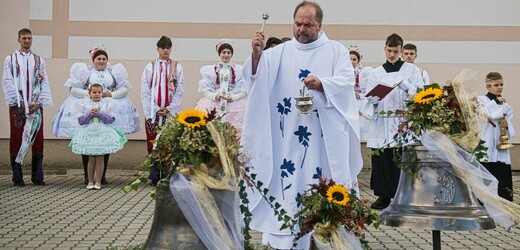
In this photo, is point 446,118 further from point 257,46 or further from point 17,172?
point 17,172

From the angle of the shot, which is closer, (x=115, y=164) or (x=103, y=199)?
(x=103, y=199)

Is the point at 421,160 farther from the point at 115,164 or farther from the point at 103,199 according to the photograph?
the point at 115,164

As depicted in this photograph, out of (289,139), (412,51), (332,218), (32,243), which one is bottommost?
(32,243)

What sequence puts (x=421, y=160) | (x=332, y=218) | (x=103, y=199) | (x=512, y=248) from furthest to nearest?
(x=103, y=199) → (x=512, y=248) → (x=421, y=160) → (x=332, y=218)

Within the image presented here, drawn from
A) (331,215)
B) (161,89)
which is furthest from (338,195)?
(161,89)

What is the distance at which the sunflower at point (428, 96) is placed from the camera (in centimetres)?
704

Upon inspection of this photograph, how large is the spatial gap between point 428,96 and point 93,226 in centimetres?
393

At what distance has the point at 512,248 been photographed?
8.17 meters

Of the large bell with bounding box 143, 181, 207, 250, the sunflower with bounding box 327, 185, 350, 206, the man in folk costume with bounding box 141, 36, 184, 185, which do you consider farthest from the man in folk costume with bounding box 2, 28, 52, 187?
the large bell with bounding box 143, 181, 207, 250

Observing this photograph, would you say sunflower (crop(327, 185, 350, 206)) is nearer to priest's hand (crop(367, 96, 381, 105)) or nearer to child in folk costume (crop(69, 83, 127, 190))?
priest's hand (crop(367, 96, 381, 105))

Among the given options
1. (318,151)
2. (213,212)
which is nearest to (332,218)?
(213,212)

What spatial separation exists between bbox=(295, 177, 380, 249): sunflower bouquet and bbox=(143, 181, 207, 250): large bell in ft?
3.66

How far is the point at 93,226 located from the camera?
365 inches

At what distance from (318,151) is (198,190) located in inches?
103
